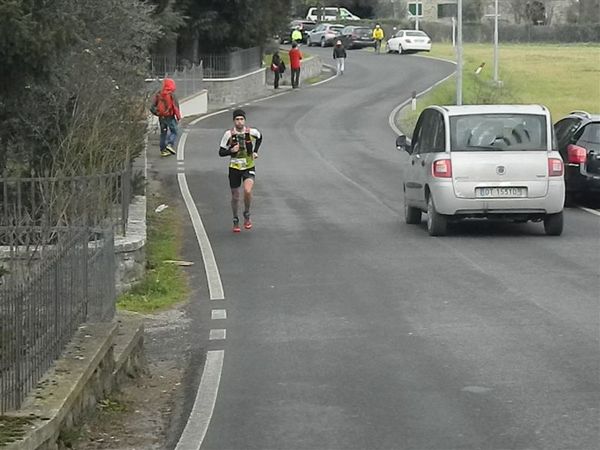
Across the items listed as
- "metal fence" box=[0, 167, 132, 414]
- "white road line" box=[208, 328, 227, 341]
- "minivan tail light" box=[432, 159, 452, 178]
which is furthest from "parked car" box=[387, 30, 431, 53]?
"white road line" box=[208, 328, 227, 341]

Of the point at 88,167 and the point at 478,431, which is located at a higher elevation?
the point at 88,167

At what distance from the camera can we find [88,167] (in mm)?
15336

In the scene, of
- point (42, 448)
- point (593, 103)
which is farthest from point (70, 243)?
point (593, 103)

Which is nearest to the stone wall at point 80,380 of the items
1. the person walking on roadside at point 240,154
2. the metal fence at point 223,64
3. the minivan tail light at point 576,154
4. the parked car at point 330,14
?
the person walking on roadside at point 240,154

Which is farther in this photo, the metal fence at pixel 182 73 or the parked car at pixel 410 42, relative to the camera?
the parked car at pixel 410 42

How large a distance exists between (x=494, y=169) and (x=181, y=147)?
16676 millimetres

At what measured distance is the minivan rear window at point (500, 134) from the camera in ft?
58.6

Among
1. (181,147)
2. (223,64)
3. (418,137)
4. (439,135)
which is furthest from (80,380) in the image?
(223,64)

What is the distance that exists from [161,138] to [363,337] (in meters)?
20.3

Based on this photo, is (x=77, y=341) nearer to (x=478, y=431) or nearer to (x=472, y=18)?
(x=478, y=431)

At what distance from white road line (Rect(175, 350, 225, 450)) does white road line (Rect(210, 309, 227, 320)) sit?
1.49m

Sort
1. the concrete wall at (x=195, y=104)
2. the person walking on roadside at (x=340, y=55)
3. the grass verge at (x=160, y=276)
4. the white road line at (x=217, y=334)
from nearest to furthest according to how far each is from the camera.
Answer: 1. the white road line at (x=217, y=334)
2. the grass verge at (x=160, y=276)
3. the concrete wall at (x=195, y=104)
4. the person walking on roadside at (x=340, y=55)

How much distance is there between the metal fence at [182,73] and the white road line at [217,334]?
30.2 metres

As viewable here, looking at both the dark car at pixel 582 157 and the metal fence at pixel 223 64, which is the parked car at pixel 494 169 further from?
the metal fence at pixel 223 64
